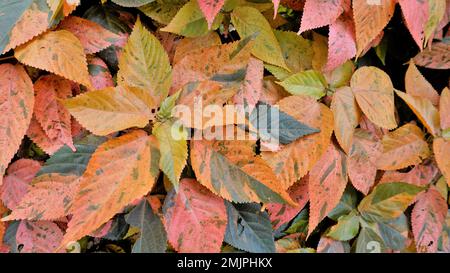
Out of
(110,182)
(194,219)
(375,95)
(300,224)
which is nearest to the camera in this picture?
(110,182)

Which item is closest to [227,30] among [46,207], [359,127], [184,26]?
[184,26]

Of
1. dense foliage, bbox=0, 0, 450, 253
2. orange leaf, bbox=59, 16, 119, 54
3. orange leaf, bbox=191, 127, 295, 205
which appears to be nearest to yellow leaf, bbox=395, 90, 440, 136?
dense foliage, bbox=0, 0, 450, 253

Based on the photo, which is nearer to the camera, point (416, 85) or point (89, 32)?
point (89, 32)

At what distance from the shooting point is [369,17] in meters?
0.75

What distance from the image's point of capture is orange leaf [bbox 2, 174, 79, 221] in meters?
0.69

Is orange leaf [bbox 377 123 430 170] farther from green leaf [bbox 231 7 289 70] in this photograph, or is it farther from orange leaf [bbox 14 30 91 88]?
orange leaf [bbox 14 30 91 88]

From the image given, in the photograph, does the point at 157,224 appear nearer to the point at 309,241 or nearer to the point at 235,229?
the point at 235,229

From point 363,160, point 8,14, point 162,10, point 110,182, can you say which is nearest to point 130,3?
point 162,10

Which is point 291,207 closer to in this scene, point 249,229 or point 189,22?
point 249,229

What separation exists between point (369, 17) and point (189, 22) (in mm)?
301

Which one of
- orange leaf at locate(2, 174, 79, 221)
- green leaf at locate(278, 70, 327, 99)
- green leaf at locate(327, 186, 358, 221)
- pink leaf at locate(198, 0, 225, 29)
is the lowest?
green leaf at locate(327, 186, 358, 221)

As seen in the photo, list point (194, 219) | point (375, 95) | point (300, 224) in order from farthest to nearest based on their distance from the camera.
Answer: point (300, 224) < point (375, 95) < point (194, 219)

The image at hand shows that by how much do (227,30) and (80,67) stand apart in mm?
284

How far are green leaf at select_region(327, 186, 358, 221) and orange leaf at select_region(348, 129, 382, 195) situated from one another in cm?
8
